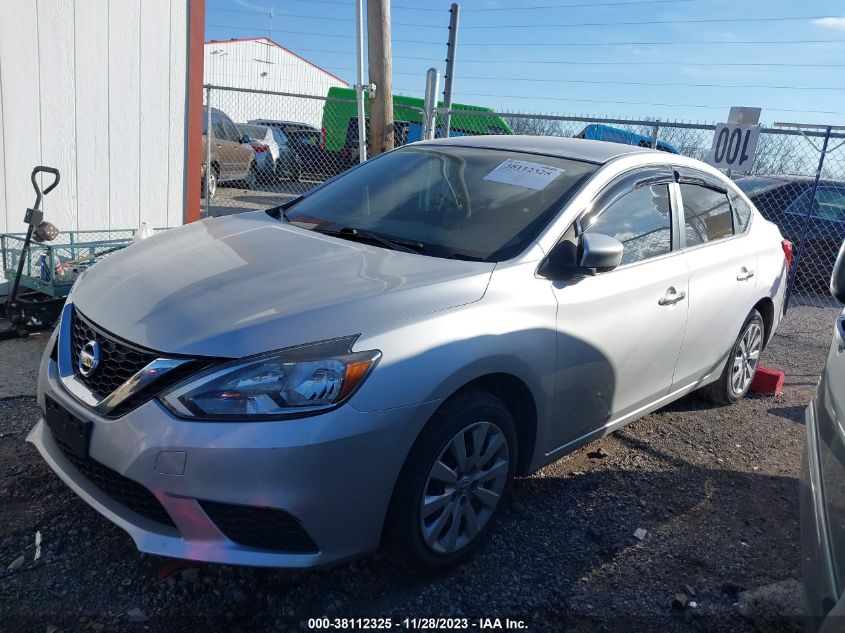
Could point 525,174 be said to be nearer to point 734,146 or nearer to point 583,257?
point 583,257

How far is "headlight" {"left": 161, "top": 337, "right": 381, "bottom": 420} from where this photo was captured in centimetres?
236

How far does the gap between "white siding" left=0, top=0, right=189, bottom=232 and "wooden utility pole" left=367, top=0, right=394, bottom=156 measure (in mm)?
1727

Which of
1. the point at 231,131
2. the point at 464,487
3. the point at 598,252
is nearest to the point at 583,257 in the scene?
the point at 598,252

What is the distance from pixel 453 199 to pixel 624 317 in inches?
39.2

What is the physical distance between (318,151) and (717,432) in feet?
49.2

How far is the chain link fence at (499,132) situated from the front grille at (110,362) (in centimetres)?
644

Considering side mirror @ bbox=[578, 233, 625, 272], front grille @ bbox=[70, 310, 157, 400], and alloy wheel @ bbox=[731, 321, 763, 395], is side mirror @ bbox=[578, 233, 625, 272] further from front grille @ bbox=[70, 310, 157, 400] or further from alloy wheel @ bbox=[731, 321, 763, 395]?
alloy wheel @ bbox=[731, 321, 763, 395]

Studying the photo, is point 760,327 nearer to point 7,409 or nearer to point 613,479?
point 613,479

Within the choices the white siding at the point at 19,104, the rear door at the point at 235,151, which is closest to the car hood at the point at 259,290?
the white siding at the point at 19,104

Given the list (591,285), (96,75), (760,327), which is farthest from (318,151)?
(591,285)

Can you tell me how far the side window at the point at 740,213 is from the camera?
4.76 m

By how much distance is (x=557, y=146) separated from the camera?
4.09 meters

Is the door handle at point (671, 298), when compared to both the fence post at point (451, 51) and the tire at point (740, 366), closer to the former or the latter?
the tire at point (740, 366)

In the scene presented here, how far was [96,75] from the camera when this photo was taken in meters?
6.23
